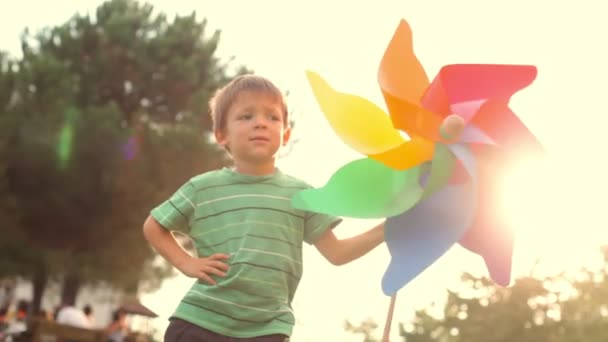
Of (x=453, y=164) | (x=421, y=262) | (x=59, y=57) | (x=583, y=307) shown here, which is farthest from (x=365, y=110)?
(x=59, y=57)

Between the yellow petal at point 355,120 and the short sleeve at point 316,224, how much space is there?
23 cm

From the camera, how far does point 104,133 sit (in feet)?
65.5

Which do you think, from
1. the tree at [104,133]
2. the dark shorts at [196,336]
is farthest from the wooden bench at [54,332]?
the tree at [104,133]

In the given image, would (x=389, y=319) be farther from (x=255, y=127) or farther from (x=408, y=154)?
(x=255, y=127)

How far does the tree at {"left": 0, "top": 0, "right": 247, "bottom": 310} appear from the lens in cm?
2016

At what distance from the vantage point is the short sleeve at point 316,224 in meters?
3.09

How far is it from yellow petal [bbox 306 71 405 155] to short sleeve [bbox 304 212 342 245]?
228mm

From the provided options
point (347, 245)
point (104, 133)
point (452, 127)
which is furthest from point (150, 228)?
point (104, 133)

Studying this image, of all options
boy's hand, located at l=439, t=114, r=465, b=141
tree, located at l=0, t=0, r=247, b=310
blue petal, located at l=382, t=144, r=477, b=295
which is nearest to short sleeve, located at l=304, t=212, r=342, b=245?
blue petal, located at l=382, t=144, r=477, b=295

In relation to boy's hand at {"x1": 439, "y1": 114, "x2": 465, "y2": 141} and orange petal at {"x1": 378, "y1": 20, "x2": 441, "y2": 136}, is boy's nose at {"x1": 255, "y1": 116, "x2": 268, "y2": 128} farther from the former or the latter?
boy's hand at {"x1": 439, "y1": 114, "x2": 465, "y2": 141}

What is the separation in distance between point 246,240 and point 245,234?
0.02m

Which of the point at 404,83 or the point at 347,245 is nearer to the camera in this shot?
the point at 347,245

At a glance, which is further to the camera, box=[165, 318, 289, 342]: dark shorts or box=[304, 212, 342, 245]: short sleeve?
box=[304, 212, 342, 245]: short sleeve

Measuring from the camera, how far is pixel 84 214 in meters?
20.9
